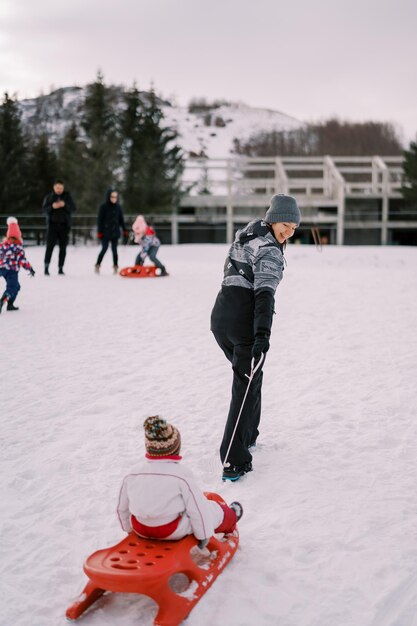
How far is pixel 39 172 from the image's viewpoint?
31.8m

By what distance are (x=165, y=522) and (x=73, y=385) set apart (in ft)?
10.3

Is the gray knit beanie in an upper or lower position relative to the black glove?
upper

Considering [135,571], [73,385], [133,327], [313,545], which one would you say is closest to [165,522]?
[135,571]

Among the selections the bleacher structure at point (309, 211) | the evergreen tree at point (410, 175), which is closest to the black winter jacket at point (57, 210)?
the bleacher structure at point (309, 211)

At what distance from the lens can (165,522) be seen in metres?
2.53

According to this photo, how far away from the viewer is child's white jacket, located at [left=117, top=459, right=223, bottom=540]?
2.51 meters

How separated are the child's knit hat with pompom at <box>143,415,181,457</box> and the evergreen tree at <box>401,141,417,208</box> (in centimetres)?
2800

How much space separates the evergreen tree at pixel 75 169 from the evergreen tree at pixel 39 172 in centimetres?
52

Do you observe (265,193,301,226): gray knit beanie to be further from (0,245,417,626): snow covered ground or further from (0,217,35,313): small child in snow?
(0,217,35,313): small child in snow

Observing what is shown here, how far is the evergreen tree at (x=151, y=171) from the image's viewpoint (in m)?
29.1

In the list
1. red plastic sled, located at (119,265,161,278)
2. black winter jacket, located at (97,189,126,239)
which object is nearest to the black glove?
red plastic sled, located at (119,265,161,278)

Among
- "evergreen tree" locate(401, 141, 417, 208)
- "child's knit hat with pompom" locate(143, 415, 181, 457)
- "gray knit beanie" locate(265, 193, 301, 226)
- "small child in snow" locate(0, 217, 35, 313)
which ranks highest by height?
"evergreen tree" locate(401, 141, 417, 208)

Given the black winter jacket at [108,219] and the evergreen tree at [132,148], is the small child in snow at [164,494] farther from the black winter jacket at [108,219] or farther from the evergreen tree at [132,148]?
the evergreen tree at [132,148]

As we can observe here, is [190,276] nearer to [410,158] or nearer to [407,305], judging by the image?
[407,305]
